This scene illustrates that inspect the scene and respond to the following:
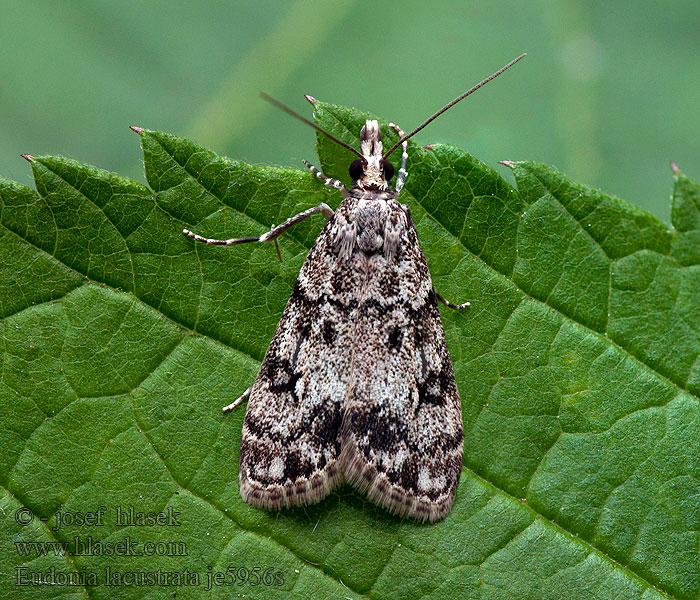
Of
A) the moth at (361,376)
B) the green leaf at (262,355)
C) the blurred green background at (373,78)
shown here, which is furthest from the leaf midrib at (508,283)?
the blurred green background at (373,78)

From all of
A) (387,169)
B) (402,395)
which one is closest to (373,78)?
(387,169)

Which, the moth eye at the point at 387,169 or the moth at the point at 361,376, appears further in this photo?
the moth eye at the point at 387,169

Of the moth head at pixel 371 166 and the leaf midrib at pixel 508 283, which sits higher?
the moth head at pixel 371 166

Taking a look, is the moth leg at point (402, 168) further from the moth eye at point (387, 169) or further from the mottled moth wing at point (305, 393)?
the mottled moth wing at point (305, 393)

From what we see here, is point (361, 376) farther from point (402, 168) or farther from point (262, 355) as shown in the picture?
point (402, 168)

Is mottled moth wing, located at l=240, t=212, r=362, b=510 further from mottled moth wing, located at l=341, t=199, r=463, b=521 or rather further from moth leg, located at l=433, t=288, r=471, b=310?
moth leg, located at l=433, t=288, r=471, b=310

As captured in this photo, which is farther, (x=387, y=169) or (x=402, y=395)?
(x=387, y=169)

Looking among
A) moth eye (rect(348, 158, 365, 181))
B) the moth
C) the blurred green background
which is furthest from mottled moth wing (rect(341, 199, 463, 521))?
the blurred green background
